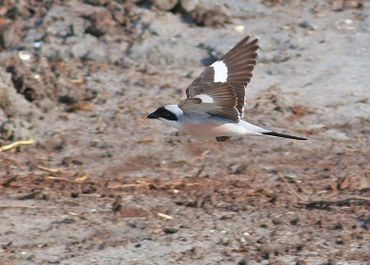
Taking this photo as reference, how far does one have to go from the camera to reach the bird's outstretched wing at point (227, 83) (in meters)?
7.90

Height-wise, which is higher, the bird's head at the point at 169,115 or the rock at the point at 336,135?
the bird's head at the point at 169,115

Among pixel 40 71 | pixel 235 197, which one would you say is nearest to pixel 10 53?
pixel 40 71

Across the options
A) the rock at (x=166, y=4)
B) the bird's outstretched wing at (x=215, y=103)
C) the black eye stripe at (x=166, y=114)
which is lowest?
the black eye stripe at (x=166, y=114)

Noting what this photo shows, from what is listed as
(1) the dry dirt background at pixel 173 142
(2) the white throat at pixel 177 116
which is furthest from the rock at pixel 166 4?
(2) the white throat at pixel 177 116

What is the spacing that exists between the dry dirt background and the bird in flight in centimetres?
38

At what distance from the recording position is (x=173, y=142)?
9.15m

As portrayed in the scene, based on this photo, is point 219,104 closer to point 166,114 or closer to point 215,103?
point 215,103

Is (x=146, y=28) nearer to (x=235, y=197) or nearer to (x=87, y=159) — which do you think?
(x=87, y=159)

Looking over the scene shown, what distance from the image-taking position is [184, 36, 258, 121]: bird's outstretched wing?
7898 millimetres

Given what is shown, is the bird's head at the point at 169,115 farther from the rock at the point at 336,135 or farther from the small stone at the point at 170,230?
the rock at the point at 336,135

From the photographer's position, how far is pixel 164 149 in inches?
355

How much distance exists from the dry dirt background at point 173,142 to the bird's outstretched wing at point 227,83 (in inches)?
20.9

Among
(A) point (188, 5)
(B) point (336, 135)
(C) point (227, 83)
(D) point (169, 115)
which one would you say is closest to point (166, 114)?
(D) point (169, 115)

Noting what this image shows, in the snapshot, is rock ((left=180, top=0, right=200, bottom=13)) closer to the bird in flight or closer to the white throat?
the bird in flight
